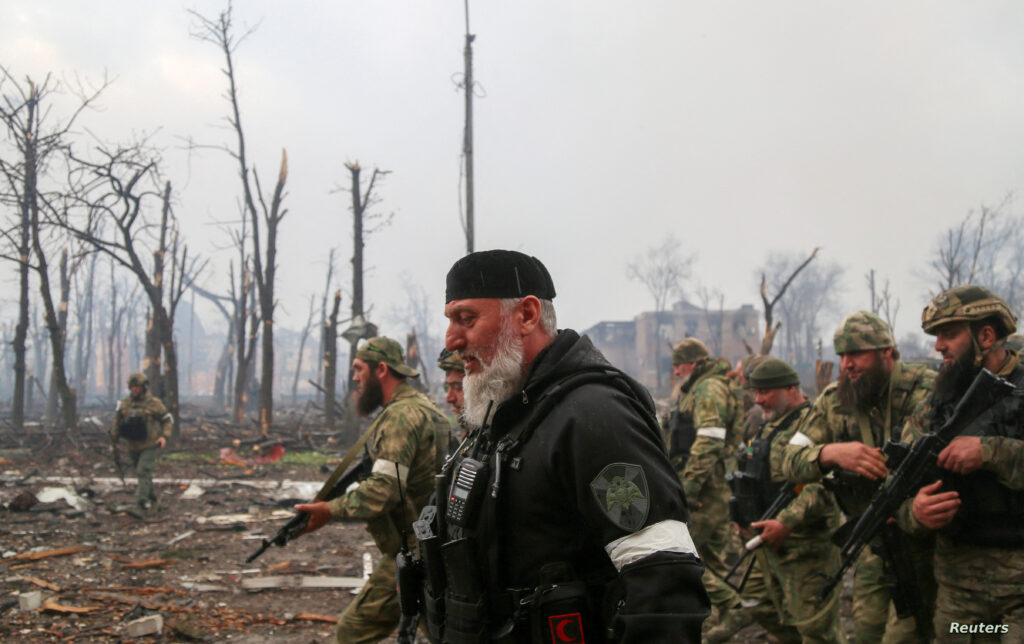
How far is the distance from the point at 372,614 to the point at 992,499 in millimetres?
3111

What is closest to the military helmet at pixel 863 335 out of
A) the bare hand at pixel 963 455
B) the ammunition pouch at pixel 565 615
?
the bare hand at pixel 963 455

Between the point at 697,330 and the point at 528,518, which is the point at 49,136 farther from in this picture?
the point at 697,330

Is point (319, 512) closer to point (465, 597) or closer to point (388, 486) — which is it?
point (388, 486)

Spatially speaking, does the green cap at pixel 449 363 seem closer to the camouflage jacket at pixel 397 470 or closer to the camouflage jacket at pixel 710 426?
the camouflage jacket at pixel 397 470

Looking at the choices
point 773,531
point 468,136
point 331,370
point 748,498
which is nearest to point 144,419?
point 468,136

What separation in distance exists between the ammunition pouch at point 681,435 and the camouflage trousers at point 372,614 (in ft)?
11.2

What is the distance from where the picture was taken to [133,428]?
10.2m

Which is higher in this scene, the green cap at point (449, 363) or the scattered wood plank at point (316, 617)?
the green cap at point (449, 363)

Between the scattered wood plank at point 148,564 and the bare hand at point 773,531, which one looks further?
the scattered wood plank at point 148,564

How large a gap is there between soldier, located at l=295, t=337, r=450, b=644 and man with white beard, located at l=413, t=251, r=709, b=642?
1.84m

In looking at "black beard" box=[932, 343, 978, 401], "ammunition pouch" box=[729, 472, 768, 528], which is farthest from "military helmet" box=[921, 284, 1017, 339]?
"ammunition pouch" box=[729, 472, 768, 528]

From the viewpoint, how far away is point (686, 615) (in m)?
1.58

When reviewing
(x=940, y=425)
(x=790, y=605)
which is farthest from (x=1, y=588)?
(x=940, y=425)

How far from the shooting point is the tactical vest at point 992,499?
3.02m
